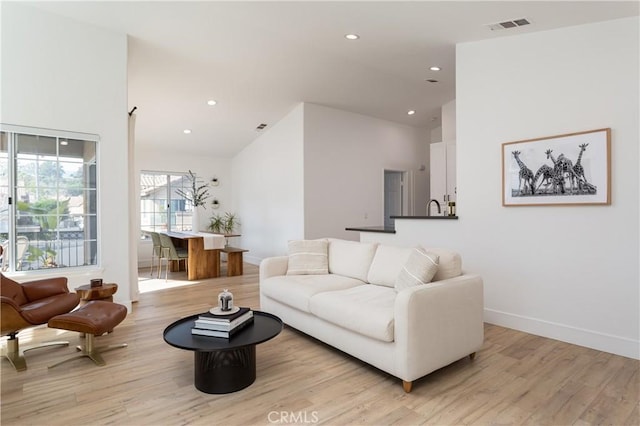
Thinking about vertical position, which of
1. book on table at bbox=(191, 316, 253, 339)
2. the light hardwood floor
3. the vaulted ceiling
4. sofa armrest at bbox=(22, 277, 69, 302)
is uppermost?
the vaulted ceiling

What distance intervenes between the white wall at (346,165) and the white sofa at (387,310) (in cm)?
284

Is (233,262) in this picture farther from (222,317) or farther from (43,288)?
(222,317)

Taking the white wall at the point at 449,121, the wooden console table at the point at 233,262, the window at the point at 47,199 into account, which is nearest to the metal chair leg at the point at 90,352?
the window at the point at 47,199

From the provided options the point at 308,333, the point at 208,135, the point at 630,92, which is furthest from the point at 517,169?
the point at 208,135

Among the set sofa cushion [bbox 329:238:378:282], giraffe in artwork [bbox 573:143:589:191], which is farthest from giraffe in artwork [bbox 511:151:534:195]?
sofa cushion [bbox 329:238:378:282]

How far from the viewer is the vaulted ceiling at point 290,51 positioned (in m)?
3.41

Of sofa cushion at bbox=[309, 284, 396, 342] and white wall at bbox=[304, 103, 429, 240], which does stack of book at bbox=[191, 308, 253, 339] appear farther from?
white wall at bbox=[304, 103, 429, 240]

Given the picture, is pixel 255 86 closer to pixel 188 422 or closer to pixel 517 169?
pixel 517 169

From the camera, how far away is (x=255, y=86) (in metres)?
5.62

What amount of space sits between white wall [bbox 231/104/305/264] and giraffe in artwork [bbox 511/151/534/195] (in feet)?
11.9

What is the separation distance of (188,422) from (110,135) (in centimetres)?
335

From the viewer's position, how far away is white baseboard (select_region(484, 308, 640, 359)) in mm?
2957

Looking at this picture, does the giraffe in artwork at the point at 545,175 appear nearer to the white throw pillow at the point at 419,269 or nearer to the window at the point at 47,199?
the white throw pillow at the point at 419,269

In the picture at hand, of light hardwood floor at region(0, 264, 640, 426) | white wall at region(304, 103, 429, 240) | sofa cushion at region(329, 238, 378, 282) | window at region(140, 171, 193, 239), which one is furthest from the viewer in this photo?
window at region(140, 171, 193, 239)
